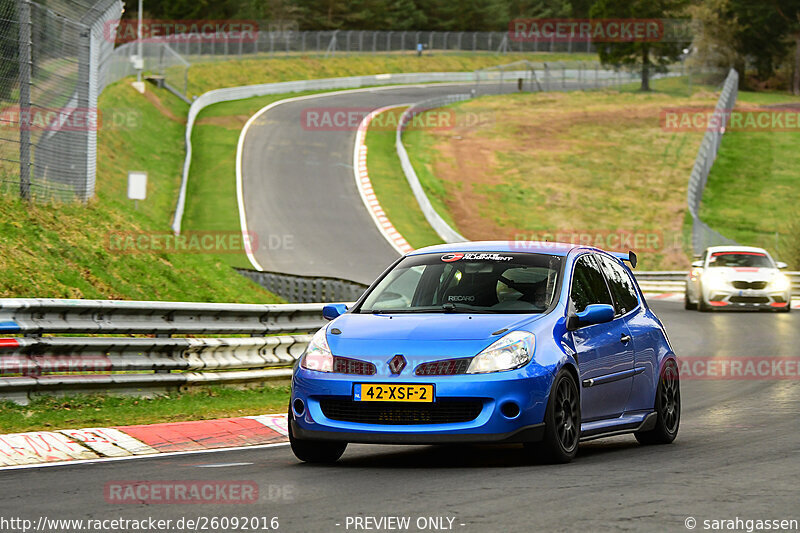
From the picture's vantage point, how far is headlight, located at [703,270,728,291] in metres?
28.5

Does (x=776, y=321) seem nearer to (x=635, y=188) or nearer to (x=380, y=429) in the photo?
(x=380, y=429)

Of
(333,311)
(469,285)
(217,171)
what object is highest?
(469,285)

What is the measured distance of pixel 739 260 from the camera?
29156 millimetres

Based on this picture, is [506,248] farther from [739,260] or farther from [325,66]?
[325,66]

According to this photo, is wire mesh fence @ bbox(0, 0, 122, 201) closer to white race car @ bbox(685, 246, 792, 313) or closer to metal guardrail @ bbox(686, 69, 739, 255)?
white race car @ bbox(685, 246, 792, 313)

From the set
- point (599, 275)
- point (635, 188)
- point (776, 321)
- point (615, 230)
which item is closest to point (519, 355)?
point (599, 275)

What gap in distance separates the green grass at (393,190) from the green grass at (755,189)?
39.2 ft

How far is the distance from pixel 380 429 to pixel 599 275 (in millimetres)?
2728

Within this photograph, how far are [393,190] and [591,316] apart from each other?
40.8 meters

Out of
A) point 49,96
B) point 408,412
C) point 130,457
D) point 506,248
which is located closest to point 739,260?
point 49,96

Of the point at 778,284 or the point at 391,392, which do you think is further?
the point at 778,284

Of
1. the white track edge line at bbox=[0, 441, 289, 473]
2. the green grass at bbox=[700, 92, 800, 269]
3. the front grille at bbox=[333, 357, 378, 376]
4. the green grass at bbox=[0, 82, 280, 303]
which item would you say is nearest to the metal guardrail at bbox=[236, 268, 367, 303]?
the green grass at bbox=[0, 82, 280, 303]

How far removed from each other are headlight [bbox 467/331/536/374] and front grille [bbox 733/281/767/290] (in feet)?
69.2

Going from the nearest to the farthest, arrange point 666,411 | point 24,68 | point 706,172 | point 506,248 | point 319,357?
1. point 319,357
2. point 506,248
3. point 666,411
4. point 24,68
5. point 706,172
